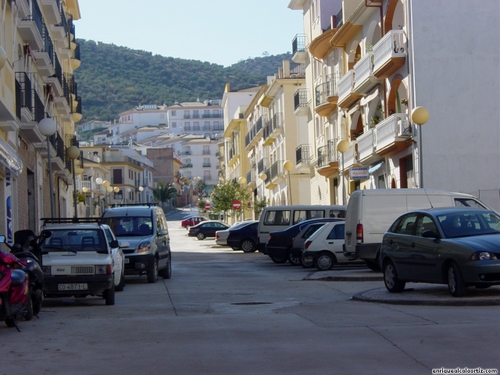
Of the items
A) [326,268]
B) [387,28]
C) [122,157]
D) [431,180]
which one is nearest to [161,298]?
[326,268]

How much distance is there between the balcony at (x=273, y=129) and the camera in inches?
2481

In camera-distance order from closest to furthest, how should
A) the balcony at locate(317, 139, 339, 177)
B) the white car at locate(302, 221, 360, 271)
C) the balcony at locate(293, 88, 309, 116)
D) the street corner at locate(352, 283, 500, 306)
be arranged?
the street corner at locate(352, 283, 500, 306)
the white car at locate(302, 221, 360, 271)
the balcony at locate(317, 139, 339, 177)
the balcony at locate(293, 88, 309, 116)

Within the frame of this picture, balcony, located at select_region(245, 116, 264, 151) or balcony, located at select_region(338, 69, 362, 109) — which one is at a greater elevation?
balcony, located at select_region(245, 116, 264, 151)

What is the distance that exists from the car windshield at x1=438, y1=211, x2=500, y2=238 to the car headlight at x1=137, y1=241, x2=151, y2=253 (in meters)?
9.43

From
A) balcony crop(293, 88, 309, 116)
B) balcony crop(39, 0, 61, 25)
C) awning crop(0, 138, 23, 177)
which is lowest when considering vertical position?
awning crop(0, 138, 23, 177)

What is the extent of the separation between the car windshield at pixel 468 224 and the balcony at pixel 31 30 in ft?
58.8

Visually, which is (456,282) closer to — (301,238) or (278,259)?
(301,238)

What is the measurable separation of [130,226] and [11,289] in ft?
38.7

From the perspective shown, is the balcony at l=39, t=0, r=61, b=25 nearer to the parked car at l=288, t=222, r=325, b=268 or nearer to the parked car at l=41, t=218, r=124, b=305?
the parked car at l=288, t=222, r=325, b=268

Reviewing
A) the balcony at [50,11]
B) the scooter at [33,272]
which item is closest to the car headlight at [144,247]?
the scooter at [33,272]

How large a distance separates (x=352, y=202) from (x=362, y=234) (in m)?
0.98

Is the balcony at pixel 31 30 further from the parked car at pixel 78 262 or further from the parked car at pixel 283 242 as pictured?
the parked car at pixel 78 262

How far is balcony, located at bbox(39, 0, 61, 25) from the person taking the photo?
37.0m

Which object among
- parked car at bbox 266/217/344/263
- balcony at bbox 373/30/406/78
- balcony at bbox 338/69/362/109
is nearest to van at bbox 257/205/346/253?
parked car at bbox 266/217/344/263
